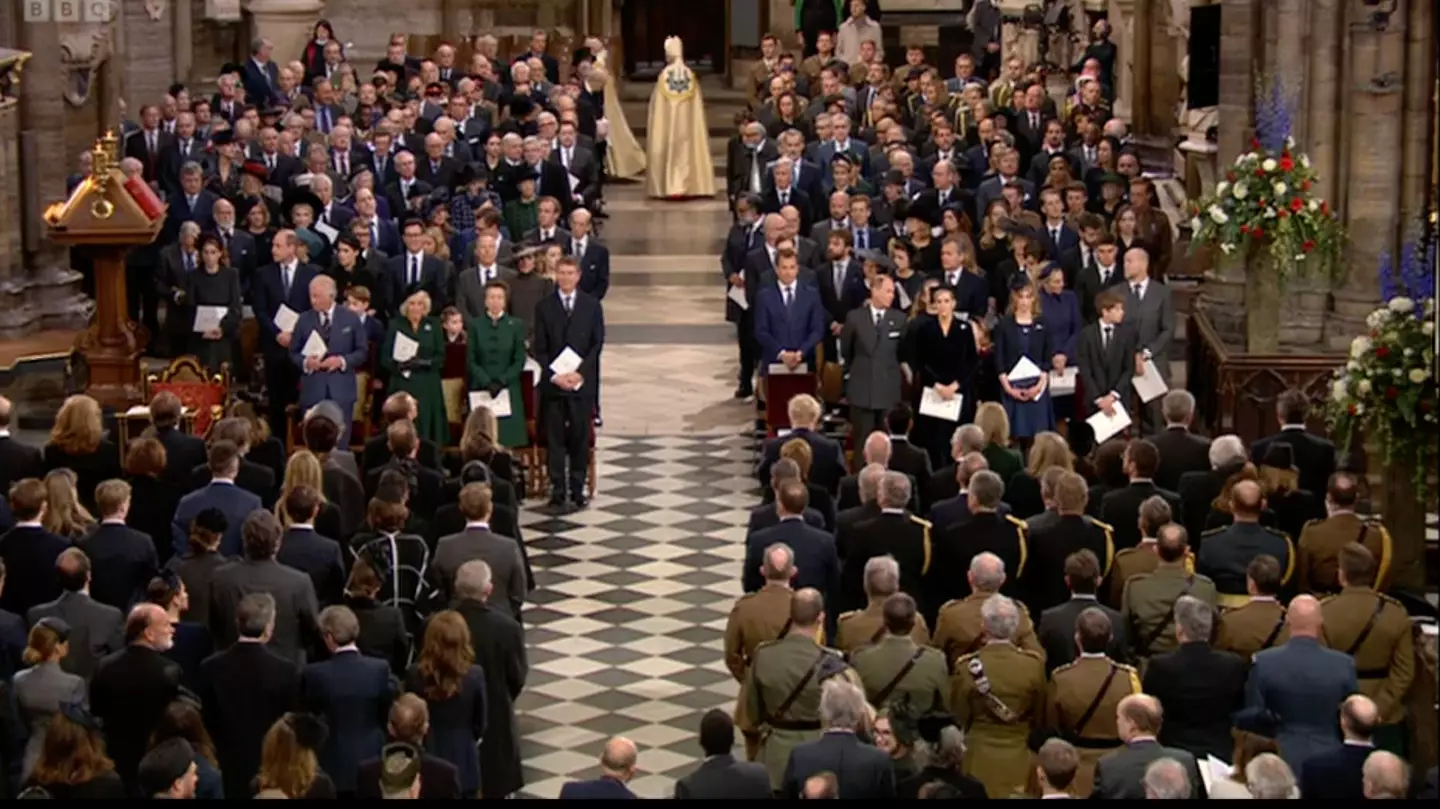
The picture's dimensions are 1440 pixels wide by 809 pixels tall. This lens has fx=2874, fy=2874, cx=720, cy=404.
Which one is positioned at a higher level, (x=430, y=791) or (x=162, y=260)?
(x=162, y=260)

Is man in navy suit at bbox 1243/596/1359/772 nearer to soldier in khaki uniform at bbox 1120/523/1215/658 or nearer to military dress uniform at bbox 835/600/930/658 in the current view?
soldier in khaki uniform at bbox 1120/523/1215/658

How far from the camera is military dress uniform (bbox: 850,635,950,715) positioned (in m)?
12.1

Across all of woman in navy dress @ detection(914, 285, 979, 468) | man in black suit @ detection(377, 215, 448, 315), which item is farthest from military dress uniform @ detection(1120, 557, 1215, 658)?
man in black suit @ detection(377, 215, 448, 315)

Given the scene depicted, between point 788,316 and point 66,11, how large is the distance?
7.57 meters

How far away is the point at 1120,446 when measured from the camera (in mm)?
14969

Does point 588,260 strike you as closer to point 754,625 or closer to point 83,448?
point 83,448

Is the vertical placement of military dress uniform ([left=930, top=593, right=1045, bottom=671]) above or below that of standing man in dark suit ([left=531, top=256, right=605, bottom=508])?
below

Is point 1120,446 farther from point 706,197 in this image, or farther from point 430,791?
point 706,197

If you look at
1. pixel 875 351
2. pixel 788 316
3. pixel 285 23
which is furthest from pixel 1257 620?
pixel 285 23

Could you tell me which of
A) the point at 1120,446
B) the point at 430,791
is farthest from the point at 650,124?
the point at 430,791

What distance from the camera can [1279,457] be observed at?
14922 mm

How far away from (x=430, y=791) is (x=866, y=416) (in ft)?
27.1

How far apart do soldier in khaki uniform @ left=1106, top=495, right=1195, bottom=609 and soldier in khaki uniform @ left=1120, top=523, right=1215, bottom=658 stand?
0.26 metres

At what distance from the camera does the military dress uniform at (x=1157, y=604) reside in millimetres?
12938
